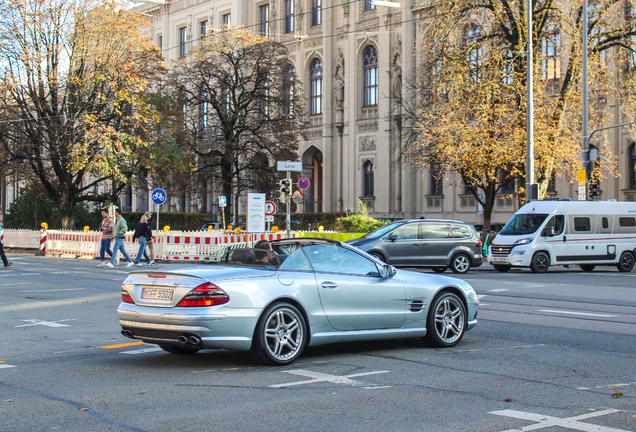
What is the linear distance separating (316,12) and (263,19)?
6325 millimetres

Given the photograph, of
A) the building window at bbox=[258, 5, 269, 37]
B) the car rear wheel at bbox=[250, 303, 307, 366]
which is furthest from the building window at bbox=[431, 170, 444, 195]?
the car rear wheel at bbox=[250, 303, 307, 366]

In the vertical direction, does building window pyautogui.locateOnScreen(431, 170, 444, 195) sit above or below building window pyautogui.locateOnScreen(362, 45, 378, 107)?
below

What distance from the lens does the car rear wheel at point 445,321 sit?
921 cm

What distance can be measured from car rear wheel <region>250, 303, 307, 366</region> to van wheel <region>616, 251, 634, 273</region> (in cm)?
1963

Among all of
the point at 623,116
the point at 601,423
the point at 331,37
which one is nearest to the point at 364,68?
the point at 331,37

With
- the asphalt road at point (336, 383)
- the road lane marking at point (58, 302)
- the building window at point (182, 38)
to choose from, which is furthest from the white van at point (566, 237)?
the building window at point (182, 38)

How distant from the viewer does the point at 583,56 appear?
27.5 meters

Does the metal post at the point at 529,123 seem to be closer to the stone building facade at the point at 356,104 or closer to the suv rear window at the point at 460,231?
the suv rear window at the point at 460,231

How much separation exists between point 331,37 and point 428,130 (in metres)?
22.7

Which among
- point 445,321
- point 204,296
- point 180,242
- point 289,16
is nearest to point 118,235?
point 180,242

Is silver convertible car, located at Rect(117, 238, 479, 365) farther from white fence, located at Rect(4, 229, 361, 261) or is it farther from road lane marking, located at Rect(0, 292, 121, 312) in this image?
white fence, located at Rect(4, 229, 361, 261)

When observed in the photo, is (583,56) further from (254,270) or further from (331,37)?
(331,37)

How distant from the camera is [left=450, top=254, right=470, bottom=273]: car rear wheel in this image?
917 inches

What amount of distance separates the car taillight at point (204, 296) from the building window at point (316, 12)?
47750mm
